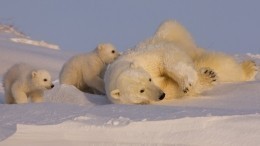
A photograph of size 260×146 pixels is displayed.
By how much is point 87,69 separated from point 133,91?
133 centimetres

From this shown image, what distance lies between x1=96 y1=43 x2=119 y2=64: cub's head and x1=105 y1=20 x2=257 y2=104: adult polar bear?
0.58 meters

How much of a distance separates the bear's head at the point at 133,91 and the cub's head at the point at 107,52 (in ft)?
4.47

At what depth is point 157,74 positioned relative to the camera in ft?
18.0

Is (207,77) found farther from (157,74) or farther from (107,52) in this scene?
(107,52)

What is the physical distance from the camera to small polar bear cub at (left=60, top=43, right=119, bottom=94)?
625 centimetres

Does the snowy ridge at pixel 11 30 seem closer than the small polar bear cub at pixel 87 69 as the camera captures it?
No

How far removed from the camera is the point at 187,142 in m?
2.67

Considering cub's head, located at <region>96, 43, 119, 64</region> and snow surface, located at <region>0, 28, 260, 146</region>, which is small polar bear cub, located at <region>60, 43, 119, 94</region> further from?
snow surface, located at <region>0, 28, 260, 146</region>

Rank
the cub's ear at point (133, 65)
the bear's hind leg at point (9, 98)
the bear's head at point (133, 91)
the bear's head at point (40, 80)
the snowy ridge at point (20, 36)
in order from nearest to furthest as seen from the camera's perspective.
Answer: the bear's head at point (133, 91) < the cub's ear at point (133, 65) < the bear's head at point (40, 80) < the bear's hind leg at point (9, 98) < the snowy ridge at point (20, 36)

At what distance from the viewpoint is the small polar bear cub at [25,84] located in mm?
5805

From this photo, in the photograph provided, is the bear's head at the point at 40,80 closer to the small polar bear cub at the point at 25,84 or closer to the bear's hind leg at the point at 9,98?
the small polar bear cub at the point at 25,84

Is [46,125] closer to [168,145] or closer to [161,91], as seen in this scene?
[168,145]

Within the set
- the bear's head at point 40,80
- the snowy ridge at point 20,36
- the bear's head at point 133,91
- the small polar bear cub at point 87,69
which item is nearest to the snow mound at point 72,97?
the bear's head at point 40,80

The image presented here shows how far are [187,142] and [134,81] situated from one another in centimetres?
242
